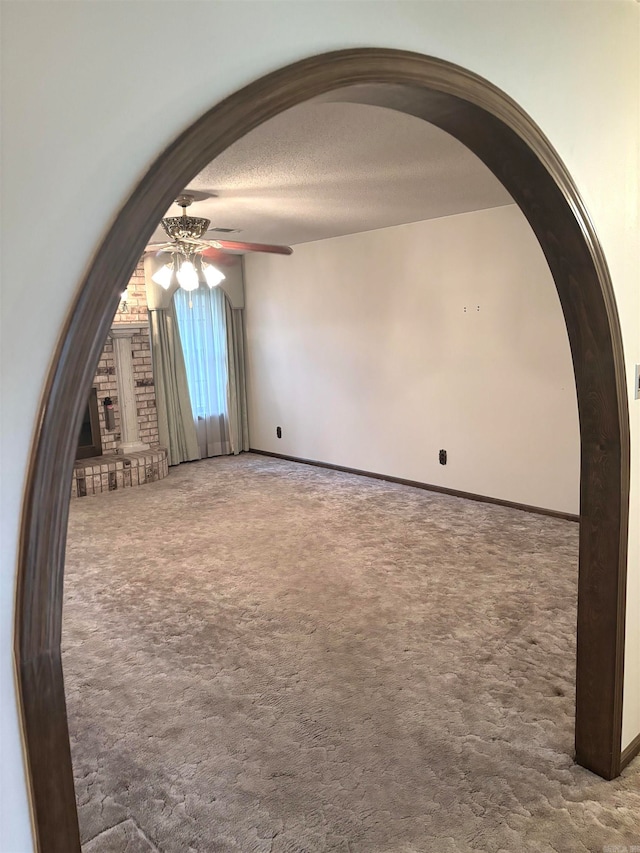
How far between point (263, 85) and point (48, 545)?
0.87 metres

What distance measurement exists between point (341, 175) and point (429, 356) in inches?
87.2

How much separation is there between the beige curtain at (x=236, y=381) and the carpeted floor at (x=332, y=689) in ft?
9.42

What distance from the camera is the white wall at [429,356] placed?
16.2 feet

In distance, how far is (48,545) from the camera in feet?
3.18

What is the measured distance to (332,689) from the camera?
2.78 metres

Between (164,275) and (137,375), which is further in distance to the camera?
(137,375)

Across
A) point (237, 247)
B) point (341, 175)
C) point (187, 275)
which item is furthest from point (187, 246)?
point (341, 175)

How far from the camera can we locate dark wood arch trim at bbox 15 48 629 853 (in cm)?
96

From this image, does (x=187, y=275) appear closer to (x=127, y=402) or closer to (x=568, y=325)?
A: (x=568, y=325)

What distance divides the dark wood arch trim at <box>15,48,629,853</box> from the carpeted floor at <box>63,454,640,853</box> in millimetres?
409

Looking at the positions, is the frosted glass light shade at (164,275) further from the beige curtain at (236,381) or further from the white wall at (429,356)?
the beige curtain at (236,381)

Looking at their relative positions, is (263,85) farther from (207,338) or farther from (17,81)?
(207,338)

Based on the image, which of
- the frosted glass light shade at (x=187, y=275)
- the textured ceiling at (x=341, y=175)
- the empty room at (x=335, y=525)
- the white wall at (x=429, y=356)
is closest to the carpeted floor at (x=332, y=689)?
the empty room at (x=335, y=525)

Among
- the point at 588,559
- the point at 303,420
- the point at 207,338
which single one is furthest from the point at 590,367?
the point at 207,338
